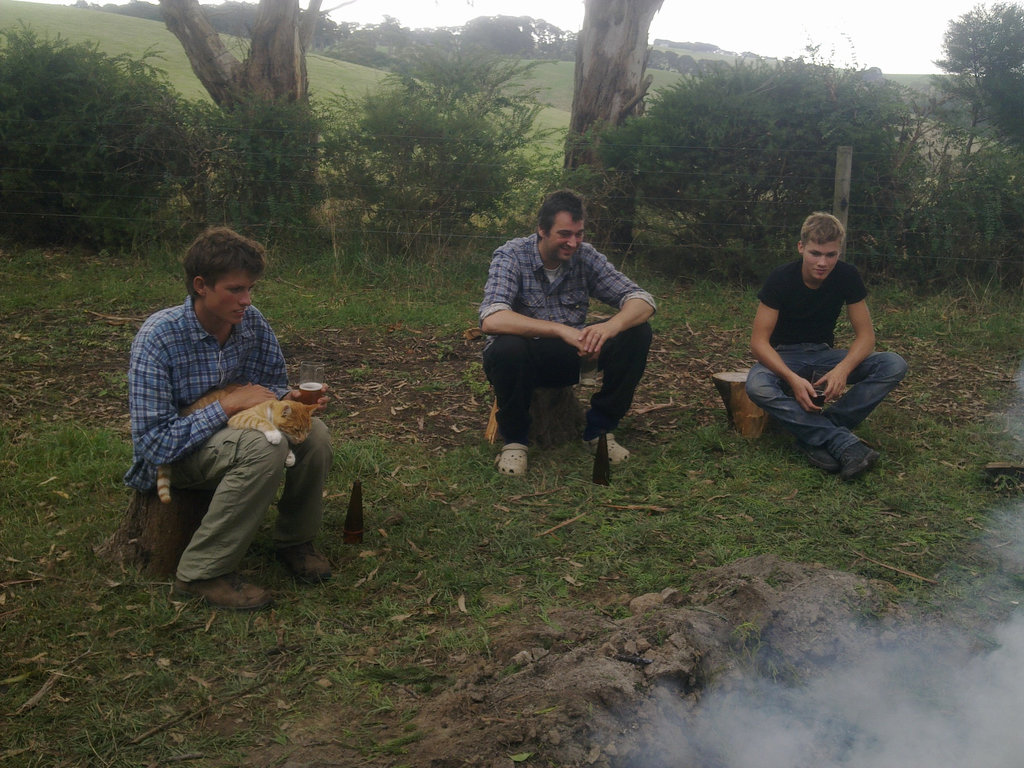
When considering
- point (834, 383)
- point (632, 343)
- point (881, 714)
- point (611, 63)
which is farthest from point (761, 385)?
point (611, 63)

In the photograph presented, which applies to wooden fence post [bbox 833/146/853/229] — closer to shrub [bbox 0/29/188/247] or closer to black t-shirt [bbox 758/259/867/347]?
black t-shirt [bbox 758/259/867/347]

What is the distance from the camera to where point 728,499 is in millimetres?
5059

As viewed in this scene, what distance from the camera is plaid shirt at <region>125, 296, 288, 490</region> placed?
11.9ft

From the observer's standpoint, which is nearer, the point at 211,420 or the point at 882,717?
the point at 882,717

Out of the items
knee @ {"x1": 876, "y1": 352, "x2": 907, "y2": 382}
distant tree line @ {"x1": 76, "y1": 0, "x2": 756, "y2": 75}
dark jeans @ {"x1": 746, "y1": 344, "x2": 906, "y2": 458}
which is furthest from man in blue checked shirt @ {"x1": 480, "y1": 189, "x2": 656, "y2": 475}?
distant tree line @ {"x1": 76, "y1": 0, "x2": 756, "y2": 75}

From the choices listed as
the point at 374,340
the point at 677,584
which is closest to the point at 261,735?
the point at 677,584

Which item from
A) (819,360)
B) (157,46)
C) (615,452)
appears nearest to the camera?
(615,452)

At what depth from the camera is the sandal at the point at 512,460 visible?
5.39 metres

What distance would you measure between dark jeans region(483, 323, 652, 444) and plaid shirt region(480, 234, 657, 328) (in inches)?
9.1

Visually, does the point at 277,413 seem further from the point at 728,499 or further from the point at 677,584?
Answer: the point at 728,499

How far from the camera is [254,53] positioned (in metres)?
11.5

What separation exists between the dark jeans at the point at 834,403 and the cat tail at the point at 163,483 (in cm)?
348

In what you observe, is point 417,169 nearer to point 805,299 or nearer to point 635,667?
point 805,299

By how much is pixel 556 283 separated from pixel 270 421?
8.05ft
